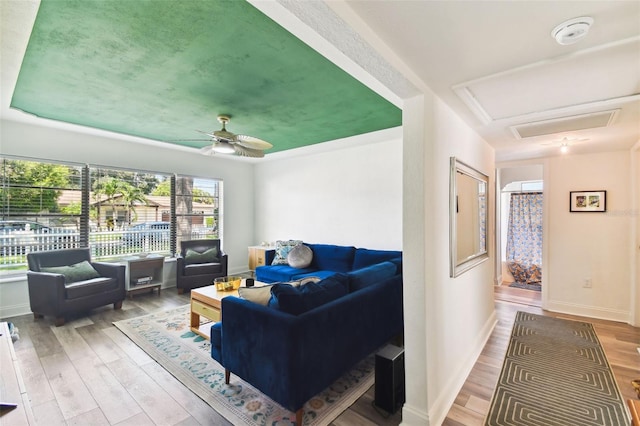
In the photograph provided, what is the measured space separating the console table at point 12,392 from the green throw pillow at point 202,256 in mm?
3366

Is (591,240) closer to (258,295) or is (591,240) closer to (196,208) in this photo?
(258,295)

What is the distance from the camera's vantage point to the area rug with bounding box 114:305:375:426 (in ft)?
6.40

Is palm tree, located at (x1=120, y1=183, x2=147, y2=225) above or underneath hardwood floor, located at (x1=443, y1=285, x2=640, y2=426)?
above

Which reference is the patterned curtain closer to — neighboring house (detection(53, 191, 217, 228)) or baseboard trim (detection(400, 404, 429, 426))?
baseboard trim (detection(400, 404, 429, 426))

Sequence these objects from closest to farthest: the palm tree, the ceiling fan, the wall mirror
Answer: the wall mirror
the ceiling fan
the palm tree

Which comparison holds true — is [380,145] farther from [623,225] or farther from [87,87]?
[87,87]

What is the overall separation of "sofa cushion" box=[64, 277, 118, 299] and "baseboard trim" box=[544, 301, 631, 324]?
20.4ft

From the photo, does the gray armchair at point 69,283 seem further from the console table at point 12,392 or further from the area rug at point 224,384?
the console table at point 12,392

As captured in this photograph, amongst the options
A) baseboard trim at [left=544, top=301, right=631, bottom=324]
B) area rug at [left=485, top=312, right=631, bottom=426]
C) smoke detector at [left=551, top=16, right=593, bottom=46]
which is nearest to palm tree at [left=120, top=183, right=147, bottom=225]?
area rug at [left=485, top=312, right=631, bottom=426]

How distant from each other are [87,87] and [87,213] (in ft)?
8.28

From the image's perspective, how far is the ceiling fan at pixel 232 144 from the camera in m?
3.18

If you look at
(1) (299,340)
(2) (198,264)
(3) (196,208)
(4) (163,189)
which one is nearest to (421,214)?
(1) (299,340)

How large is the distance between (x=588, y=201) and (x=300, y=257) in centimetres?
424

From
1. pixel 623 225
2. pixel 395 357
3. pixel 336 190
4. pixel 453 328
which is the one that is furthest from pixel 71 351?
pixel 623 225
